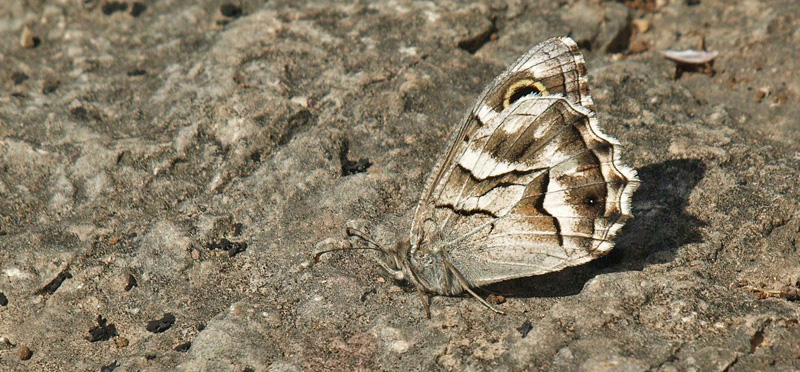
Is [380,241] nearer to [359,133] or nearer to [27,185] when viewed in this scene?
[359,133]

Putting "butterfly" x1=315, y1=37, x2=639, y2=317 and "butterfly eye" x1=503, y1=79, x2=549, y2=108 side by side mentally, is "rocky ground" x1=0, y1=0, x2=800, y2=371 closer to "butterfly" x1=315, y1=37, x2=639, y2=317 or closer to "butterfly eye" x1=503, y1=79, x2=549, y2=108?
"butterfly" x1=315, y1=37, x2=639, y2=317

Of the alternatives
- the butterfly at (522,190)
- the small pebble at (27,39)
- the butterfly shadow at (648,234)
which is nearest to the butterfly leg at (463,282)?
the butterfly at (522,190)

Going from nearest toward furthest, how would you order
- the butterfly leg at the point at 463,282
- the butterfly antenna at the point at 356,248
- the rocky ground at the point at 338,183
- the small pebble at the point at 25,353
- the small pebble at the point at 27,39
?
the rocky ground at the point at 338,183
the butterfly leg at the point at 463,282
the small pebble at the point at 25,353
the butterfly antenna at the point at 356,248
the small pebble at the point at 27,39

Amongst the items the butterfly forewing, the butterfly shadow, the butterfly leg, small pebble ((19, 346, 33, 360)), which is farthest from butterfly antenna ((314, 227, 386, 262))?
small pebble ((19, 346, 33, 360))

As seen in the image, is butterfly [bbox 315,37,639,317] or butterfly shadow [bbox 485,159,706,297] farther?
butterfly shadow [bbox 485,159,706,297]

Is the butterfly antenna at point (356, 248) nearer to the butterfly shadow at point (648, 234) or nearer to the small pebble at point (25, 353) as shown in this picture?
the butterfly shadow at point (648, 234)

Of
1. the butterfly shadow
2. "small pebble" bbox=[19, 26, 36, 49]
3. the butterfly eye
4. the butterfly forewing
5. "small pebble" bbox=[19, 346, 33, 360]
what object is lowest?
"small pebble" bbox=[19, 346, 33, 360]
